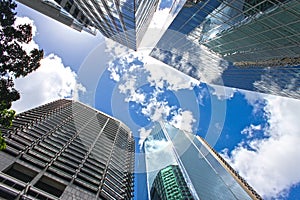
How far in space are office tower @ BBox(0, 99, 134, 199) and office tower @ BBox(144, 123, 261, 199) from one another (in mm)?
61047

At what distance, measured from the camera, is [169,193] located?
107 m

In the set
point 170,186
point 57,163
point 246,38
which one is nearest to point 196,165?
point 170,186

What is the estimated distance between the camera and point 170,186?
11144 cm

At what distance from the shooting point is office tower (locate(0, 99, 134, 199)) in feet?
84.2

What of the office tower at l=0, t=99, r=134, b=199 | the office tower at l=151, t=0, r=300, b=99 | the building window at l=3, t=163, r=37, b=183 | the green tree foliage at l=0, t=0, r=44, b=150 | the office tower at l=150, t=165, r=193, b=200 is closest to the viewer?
the green tree foliage at l=0, t=0, r=44, b=150

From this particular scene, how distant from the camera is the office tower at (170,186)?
335ft

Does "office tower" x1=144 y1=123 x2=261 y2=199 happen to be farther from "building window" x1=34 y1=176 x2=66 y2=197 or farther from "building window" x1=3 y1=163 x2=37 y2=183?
"building window" x1=3 y1=163 x2=37 y2=183

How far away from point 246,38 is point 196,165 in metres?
116

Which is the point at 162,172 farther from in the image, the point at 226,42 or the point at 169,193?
the point at 226,42

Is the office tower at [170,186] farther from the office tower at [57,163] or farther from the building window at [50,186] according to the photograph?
the building window at [50,186]

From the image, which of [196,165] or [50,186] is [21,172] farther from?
[196,165]

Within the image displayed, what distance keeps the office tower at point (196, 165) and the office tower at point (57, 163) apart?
200 ft

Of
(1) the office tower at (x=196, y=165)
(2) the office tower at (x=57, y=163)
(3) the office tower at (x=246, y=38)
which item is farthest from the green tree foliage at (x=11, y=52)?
(1) the office tower at (x=196, y=165)

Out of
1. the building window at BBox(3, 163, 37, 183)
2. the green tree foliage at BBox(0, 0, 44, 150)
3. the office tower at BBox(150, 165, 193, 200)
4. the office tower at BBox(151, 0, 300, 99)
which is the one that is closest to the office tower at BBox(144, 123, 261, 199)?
the office tower at BBox(150, 165, 193, 200)
